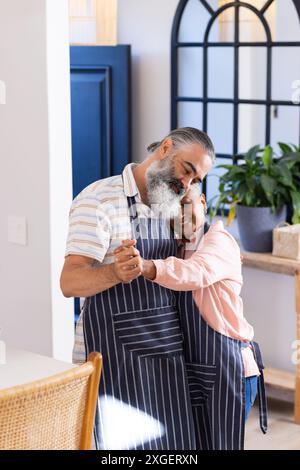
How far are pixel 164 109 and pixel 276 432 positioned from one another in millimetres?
1751

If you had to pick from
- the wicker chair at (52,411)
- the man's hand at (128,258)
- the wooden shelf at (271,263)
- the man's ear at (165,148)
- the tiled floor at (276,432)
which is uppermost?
the man's ear at (165,148)

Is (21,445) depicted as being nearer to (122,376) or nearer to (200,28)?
(122,376)

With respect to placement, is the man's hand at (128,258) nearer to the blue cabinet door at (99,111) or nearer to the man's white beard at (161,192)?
the man's white beard at (161,192)

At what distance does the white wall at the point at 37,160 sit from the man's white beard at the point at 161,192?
0.94 m

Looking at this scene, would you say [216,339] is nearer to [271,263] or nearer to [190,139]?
[190,139]

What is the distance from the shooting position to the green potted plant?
13.4 feet

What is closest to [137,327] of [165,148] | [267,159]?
[165,148]

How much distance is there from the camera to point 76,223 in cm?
231

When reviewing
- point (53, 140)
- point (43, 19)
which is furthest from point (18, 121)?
point (43, 19)

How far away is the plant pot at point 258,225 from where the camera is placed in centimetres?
414

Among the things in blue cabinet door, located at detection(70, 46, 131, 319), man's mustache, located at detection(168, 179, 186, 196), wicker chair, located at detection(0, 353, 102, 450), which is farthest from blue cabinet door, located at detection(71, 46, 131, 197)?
wicker chair, located at detection(0, 353, 102, 450)

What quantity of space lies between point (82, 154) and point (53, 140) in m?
1.69

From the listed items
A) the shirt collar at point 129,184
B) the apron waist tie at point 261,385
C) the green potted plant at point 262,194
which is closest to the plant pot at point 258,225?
the green potted plant at point 262,194

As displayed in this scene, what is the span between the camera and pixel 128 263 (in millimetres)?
2135
